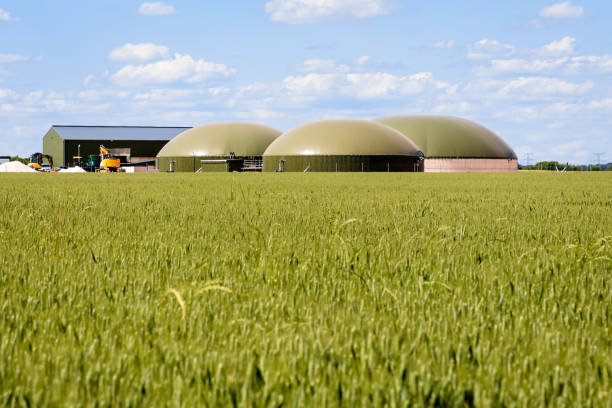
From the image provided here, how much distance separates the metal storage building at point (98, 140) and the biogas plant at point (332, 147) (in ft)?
0.49

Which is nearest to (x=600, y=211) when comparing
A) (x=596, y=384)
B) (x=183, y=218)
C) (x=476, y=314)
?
(x=183, y=218)

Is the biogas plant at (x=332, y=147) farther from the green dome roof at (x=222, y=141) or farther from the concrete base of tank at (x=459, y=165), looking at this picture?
the concrete base of tank at (x=459, y=165)

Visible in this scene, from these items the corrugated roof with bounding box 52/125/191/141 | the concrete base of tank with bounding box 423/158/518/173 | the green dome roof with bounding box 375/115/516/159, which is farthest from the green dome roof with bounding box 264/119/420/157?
the corrugated roof with bounding box 52/125/191/141

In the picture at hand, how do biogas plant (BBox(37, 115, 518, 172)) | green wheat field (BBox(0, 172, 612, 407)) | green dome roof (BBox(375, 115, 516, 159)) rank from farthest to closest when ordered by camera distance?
green dome roof (BBox(375, 115, 516, 159)), biogas plant (BBox(37, 115, 518, 172)), green wheat field (BBox(0, 172, 612, 407))

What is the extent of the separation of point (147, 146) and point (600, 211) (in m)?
91.7

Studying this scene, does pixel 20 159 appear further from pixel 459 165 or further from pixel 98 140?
pixel 459 165

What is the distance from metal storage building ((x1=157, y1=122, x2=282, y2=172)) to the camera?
2640 inches

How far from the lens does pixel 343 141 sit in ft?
190

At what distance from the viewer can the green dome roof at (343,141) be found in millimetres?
57438

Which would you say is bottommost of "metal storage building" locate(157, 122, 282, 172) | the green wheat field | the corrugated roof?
the green wheat field

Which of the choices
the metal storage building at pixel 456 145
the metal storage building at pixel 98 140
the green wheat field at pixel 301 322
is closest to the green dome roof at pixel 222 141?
the metal storage building at pixel 456 145

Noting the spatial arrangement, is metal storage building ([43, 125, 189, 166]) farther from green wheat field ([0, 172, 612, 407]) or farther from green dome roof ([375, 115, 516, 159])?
green wheat field ([0, 172, 612, 407])

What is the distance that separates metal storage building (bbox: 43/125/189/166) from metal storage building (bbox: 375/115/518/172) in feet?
127

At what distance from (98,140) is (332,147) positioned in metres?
49.3
